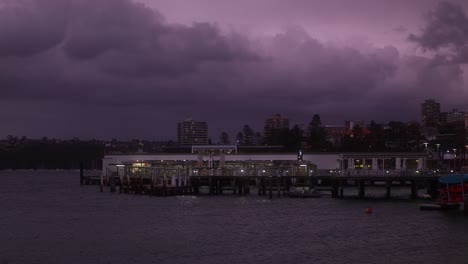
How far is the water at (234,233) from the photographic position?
2192 inches

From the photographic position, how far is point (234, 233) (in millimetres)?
69000

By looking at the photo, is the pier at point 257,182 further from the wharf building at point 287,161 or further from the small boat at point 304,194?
the wharf building at point 287,161

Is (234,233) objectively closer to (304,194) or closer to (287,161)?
(304,194)

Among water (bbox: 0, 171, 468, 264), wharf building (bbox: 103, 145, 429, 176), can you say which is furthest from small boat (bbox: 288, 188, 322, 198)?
wharf building (bbox: 103, 145, 429, 176)

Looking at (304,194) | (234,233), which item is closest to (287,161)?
(304,194)

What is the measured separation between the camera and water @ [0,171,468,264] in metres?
55.7

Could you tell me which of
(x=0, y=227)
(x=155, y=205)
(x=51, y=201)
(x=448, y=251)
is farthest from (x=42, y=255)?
(x=51, y=201)

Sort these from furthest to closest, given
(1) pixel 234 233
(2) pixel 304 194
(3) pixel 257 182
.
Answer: (3) pixel 257 182
(2) pixel 304 194
(1) pixel 234 233

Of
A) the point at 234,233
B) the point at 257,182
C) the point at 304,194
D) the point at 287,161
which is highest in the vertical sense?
the point at 287,161

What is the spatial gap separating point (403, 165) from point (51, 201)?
83.6 metres

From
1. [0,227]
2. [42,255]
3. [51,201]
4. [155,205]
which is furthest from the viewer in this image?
[51,201]

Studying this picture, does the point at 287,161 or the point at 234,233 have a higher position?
the point at 287,161

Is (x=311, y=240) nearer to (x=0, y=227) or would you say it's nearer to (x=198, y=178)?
(x=0, y=227)

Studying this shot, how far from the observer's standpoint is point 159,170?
13725cm
